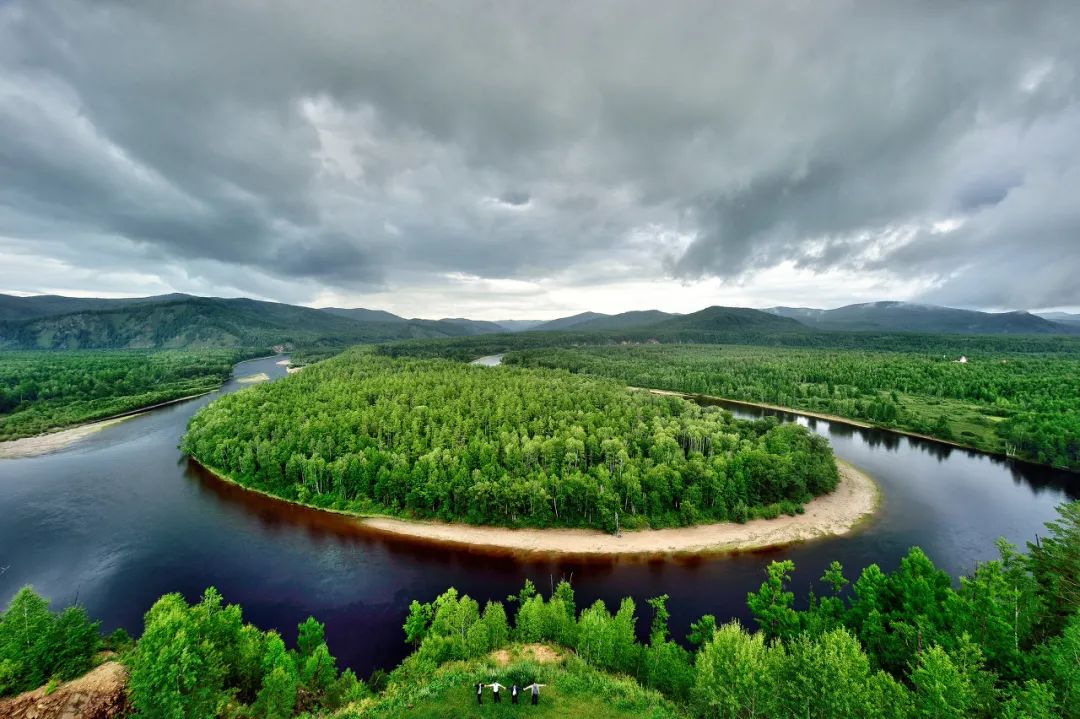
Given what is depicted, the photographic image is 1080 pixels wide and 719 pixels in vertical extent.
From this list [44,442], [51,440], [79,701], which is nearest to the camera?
[79,701]

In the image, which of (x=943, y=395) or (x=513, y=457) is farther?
(x=943, y=395)

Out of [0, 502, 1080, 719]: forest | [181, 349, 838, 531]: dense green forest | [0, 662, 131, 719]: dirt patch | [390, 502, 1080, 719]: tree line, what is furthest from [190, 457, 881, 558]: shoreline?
[0, 662, 131, 719]: dirt patch

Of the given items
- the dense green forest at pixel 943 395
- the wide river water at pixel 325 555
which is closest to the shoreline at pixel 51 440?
the wide river water at pixel 325 555

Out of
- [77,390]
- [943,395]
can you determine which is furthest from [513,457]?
[77,390]

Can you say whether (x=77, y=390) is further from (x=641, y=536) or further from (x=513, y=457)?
(x=641, y=536)

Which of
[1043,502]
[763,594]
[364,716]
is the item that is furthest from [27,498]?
[1043,502]

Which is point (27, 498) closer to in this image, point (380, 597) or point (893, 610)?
point (380, 597)

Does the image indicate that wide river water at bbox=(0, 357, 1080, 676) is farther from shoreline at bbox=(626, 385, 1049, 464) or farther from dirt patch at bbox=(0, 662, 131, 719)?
dirt patch at bbox=(0, 662, 131, 719)

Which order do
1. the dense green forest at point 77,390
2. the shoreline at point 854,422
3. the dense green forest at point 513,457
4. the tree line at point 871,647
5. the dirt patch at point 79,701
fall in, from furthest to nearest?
the dense green forest at point 77,390, the shoreline at point 854,422, the dense green forest at point 513,457, the dirt patch at point 79,701, the tree line at point 871,647

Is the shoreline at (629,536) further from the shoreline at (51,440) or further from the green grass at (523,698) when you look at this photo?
the shoreline at (51,440)
